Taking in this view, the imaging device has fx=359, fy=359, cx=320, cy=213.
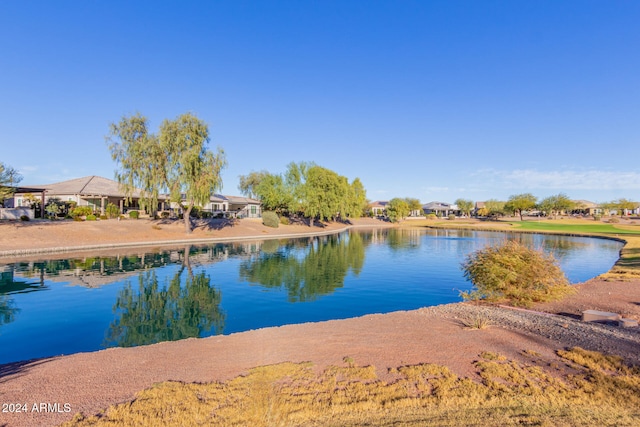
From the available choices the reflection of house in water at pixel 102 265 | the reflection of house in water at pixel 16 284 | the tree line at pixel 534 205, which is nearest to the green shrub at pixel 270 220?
the reflection of house in water at pixel 102 265

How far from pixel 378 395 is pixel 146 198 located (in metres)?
39.1

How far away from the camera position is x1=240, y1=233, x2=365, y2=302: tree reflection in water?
18188 mm

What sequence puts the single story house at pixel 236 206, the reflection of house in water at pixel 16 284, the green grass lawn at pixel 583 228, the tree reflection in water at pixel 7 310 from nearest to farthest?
the tree reflection in water at pixel 7 310
the reflection of house in water at pixel 16 284
the green grass lawn at pixel 583 228
the single story house at pixel 236 206

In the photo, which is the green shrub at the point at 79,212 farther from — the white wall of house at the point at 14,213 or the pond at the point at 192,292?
the pond at the point at 192,292

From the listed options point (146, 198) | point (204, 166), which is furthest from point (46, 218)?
point (204, 166)

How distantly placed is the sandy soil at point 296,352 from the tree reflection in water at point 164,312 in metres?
2.48

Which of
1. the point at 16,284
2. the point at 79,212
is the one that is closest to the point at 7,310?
the point at 16,284

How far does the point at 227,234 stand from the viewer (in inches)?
1624

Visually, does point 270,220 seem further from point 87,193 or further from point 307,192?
point 87,193

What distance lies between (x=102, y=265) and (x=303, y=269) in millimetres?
12370

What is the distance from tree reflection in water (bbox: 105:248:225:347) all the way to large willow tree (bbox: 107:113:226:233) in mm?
18019

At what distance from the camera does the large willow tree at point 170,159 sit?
1380 inches

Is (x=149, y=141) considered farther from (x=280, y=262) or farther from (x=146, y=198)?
(x=280, y=262)

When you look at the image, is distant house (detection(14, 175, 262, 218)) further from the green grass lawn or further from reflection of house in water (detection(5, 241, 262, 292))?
the green grass lawn
